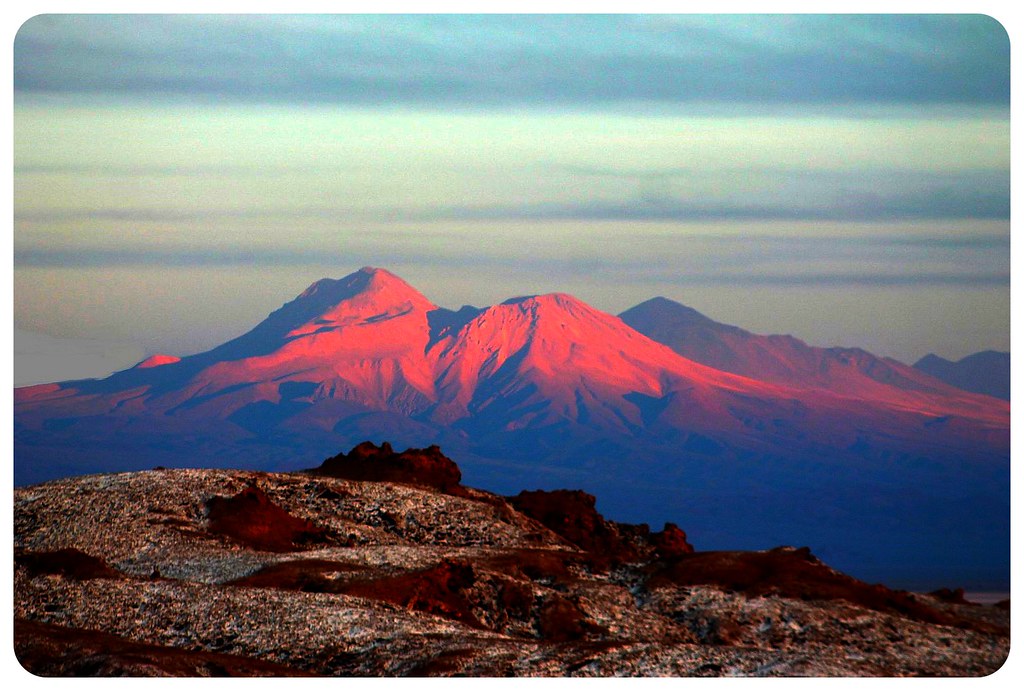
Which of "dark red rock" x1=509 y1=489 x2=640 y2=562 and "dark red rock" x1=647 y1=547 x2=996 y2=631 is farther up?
"dark red rock" x1=647 y1=547 x2=996 y2=631

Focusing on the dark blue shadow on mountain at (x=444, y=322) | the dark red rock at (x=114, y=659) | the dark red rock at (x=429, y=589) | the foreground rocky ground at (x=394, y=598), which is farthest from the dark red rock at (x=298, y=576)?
the dark blue shadow on mountain at (x=444, y=322)

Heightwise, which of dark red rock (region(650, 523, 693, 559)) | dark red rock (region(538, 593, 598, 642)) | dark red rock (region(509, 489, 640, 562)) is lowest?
dark red rock (region(650, 523, 693, 559))

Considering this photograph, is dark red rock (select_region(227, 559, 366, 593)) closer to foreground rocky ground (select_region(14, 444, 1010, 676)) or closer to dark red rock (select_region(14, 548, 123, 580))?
foreground rocky ground (select_region(14, 444, 1010, 676))

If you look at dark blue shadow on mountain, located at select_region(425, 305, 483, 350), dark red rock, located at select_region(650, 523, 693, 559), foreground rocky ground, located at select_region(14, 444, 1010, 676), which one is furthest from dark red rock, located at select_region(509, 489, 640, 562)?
dark blue shadow on mountain, located at select_region(425, 305, 483, 350)

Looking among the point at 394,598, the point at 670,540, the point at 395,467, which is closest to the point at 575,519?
the point at 670,540

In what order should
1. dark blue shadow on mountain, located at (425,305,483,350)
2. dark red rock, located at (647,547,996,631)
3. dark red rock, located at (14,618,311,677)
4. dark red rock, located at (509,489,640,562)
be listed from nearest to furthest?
dark red rock, located at (14,618,311,677)
dark red rock, located at (647,547,996,631)
dark red rock, located at (509,489,640,562)
dark blue shadow on mountain, located at (425,305,483,350)

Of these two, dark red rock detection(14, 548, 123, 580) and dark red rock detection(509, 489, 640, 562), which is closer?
dark red rock detection(14, 548, 123, 580)

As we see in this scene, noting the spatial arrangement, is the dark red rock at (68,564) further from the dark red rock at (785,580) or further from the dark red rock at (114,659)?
the dark red rock at (785,580)
